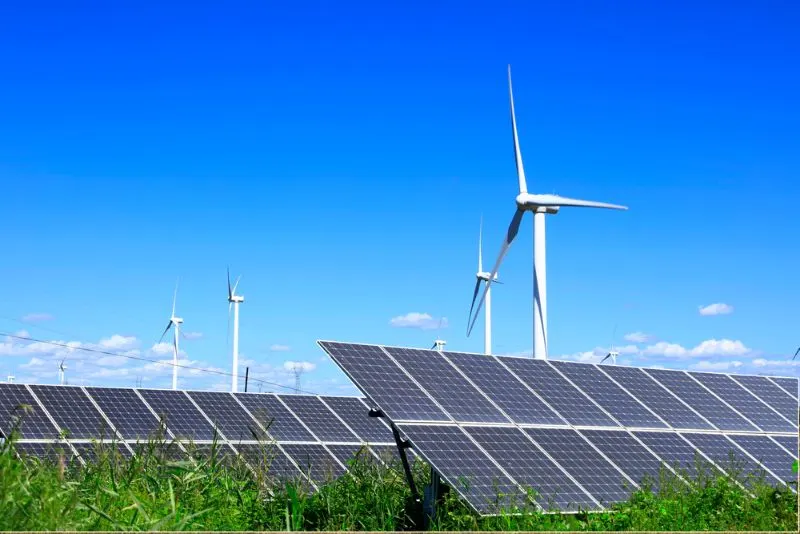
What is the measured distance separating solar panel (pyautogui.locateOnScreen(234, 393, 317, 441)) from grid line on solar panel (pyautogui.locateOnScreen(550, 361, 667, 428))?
7.49 m

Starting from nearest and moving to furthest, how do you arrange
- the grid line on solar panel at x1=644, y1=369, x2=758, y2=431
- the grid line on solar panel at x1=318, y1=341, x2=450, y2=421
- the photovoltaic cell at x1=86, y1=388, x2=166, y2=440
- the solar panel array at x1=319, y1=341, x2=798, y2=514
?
the solar panel array at x1=319, y1=341, x2=798, y2=514 → the grid line on solar panel at x1=318, y1=341, x2=450, y2=421 → the grid line on solar panel at x1=644, y1=369, x2=758, y2=431 → the photovoltaic cell at x1=86, y1=388, x2=166, y2=440

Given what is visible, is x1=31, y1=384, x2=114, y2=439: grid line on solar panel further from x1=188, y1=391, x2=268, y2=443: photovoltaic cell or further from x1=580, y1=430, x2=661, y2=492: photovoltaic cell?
x1=580, y1=430, x2=661, y2=492: photovoltaic cell

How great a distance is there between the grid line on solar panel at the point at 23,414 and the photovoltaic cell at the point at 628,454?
12116mm

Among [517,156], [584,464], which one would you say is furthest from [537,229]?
[584,464]

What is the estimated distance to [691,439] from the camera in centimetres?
1938

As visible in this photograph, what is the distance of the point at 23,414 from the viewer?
22.5 metres

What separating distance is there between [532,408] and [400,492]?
3.06 meters

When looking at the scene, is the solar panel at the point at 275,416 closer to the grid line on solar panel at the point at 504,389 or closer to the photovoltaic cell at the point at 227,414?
the photovoltaic cell at the point at 227,414

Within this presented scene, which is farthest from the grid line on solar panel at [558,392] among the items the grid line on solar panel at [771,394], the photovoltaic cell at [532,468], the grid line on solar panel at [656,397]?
the grid line on solar panel at [771,394]

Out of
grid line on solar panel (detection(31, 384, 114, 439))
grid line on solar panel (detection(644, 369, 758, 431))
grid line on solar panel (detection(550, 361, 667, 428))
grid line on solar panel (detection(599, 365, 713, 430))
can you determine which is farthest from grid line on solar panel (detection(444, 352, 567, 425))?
grid line on solar panel (detection(31, 384, 114, 439))

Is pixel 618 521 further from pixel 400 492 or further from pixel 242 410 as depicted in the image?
pixel 242 410

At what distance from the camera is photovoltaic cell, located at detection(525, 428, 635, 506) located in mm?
15742

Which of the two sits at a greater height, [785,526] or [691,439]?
[691,439]

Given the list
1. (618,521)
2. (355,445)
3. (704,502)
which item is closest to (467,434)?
(618,521)
